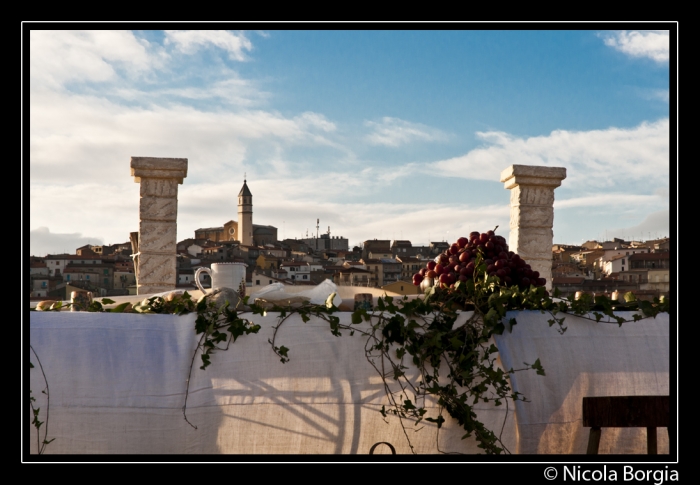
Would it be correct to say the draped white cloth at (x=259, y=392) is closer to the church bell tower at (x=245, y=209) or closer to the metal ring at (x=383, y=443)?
the metal ring at (x=383, y=443)

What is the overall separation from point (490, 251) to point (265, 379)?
0.72 metres

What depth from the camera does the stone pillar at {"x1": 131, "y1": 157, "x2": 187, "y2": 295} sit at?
5.39 m

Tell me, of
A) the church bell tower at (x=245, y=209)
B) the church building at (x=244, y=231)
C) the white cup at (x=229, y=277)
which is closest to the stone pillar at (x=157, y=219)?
the white cup at (x=229, y=277)

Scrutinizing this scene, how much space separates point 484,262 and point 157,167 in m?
3.86

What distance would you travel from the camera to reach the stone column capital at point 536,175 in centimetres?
565

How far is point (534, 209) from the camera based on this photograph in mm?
5805

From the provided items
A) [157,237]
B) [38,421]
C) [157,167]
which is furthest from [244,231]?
[38,421]

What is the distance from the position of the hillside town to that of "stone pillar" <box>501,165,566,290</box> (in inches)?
465

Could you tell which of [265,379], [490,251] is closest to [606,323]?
[490,251]

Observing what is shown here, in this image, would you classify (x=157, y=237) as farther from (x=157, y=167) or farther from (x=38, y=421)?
(x=38, y=421)

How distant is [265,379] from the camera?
1752 millimetres

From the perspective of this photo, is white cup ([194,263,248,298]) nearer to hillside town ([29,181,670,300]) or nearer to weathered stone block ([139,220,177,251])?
weathered stone block ([139,220,177,251])

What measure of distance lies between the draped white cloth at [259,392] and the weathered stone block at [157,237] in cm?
375
